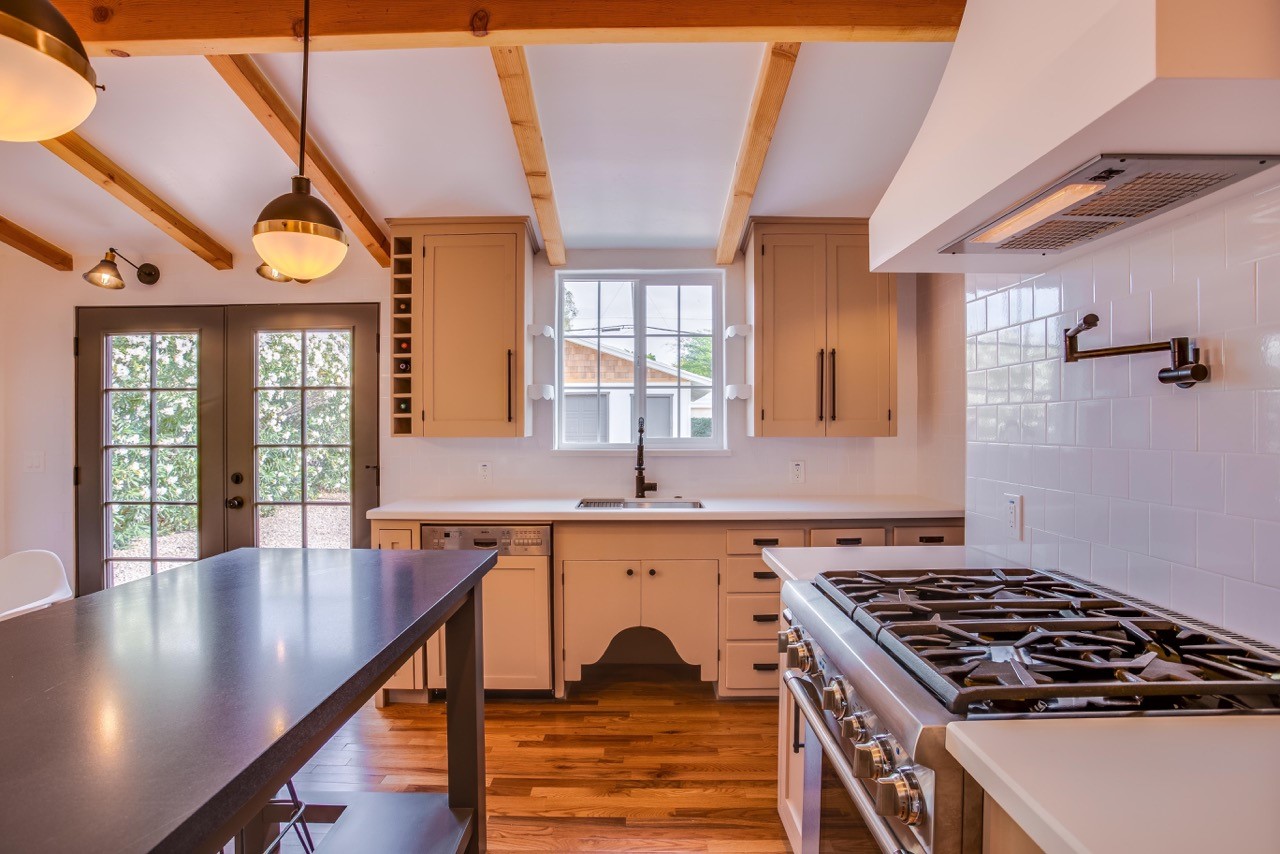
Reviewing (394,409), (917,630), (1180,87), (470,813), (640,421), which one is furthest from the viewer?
(640,421)

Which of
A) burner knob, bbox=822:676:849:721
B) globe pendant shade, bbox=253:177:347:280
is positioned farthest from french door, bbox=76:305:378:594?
burner knob, bbox=822:676:849:721

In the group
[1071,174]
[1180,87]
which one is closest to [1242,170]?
[1071,174]

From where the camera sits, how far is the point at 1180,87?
2.26ft

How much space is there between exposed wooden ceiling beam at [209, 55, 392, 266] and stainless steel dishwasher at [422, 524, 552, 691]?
60.5 inches

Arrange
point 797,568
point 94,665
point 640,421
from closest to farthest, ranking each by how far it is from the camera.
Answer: point 94,665, point 797,568, point 640,421

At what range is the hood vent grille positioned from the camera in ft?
2.89

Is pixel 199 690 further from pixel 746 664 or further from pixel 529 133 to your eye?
pixel 746 664

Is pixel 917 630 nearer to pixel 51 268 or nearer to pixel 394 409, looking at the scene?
pixel 394 409

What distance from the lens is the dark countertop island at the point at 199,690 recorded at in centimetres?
51

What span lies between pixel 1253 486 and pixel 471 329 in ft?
8.97

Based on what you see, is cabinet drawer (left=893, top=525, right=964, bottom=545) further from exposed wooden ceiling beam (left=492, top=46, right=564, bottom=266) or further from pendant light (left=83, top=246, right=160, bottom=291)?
pendant light (left=83, top=246, right=160, bottom=291)

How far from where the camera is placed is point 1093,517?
135cm

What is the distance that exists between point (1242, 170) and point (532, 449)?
284cm

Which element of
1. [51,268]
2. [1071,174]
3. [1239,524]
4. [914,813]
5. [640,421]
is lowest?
[914,813]
